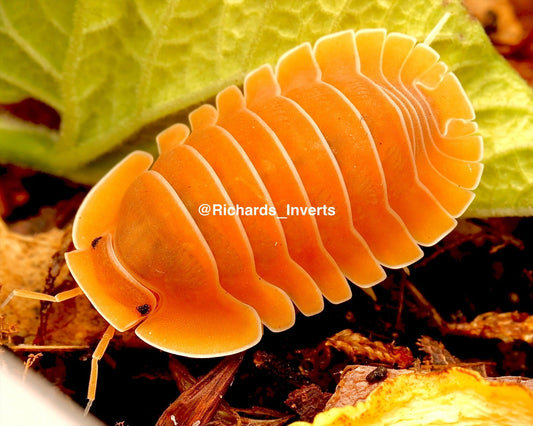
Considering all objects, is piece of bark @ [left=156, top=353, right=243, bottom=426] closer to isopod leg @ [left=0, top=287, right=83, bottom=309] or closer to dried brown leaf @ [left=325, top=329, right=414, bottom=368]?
dried brown leaf @ [left=325, top=329, right=414, bottom=368]

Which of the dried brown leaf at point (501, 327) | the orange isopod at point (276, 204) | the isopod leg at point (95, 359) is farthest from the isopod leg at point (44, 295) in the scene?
the dried brown leaf at point (501, 327)

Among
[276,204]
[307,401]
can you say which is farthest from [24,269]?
[307,401]

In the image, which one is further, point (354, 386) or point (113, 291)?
point (113, 291)

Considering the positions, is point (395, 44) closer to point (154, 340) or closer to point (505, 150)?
point (505, 150)

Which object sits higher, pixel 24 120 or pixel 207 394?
pixel 24 120

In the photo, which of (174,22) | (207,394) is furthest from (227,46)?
→ (207,394)

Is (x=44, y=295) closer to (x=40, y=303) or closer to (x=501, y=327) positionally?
(x=40, y=303)

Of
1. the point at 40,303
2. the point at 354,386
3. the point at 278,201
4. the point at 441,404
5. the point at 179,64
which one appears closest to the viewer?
the point at 441,404
